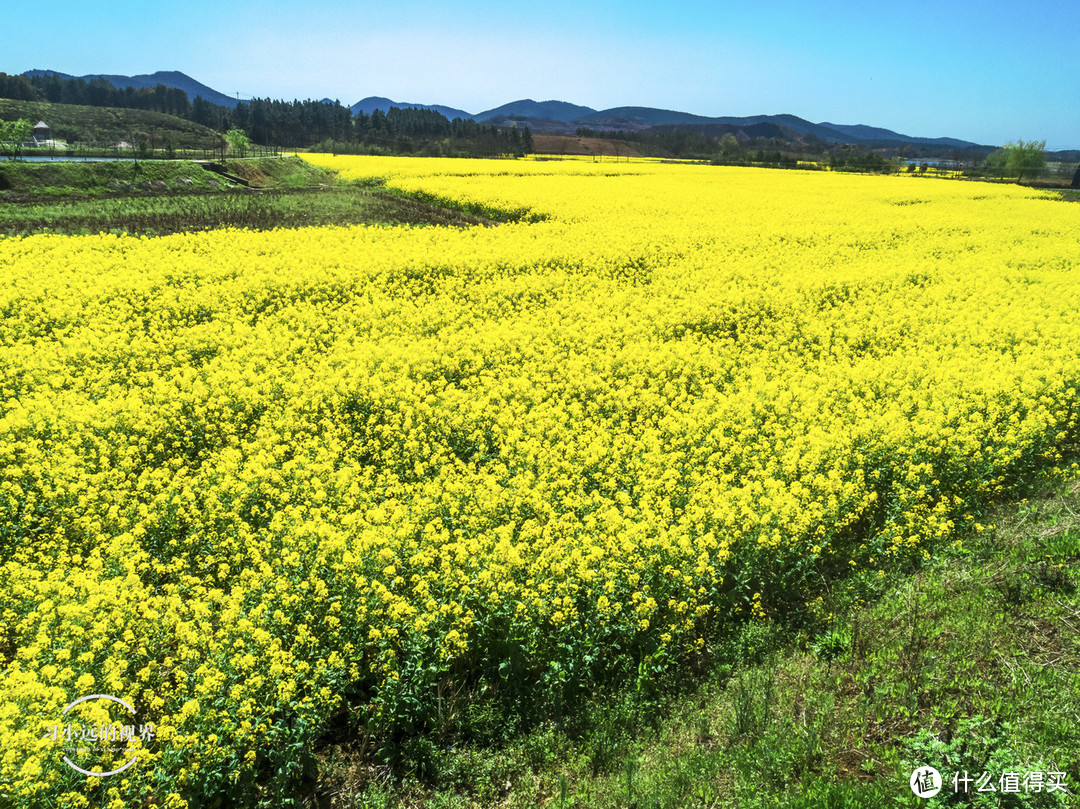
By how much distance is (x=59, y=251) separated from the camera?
16.6m

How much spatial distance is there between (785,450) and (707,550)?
2797mm

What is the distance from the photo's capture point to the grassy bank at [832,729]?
389 cm

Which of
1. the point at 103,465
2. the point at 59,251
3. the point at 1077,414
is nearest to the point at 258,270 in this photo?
the point at 59,251

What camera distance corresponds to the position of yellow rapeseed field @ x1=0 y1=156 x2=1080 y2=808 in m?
4.71

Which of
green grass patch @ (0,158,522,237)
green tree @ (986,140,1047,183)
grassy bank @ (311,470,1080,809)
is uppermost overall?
green tree @ (986,140,1047,183)

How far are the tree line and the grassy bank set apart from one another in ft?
321
